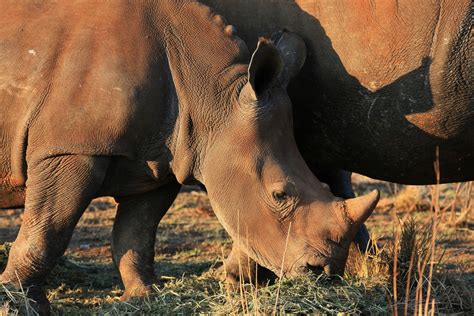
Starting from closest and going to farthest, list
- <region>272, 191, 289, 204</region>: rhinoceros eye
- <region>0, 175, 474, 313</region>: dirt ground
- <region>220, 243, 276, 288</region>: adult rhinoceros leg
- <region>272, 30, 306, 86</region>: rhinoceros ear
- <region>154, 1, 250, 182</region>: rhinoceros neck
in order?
<region>272, 191, 289, 204</region>: rhinoceros eye
<region>154, 1, 250, 182</region>: rhinoceros neck
<region>272, 30, 306, 86</region>: rhinoceros ear
<region>220, 243, 276, 288</region>: adult rhinoceros leg
<region>0, 175, 474, 313</region>: dirt ground

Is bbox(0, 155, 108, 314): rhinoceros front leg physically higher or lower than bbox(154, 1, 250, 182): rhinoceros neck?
lower

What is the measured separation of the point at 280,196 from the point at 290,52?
1018 mm

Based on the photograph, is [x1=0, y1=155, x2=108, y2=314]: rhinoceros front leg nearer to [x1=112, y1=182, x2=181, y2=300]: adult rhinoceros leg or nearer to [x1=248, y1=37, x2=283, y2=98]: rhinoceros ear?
[x1=112, y1=182, x2=181, y2=300]: adult rhinoceros leg

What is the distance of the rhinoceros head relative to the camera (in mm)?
7742

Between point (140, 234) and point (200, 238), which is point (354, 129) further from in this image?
point (200, 238)

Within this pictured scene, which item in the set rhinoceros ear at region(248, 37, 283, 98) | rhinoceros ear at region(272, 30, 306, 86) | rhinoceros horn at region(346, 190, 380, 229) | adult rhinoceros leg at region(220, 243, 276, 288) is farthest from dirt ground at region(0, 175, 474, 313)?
rhinoceros ear at region(272, 30, 306, 86)

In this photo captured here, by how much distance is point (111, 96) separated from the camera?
7652 mm

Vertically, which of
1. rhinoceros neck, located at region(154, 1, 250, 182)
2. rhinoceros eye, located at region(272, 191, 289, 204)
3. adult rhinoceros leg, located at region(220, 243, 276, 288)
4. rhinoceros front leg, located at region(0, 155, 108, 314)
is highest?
rhinoceros neck, located at region(154, 1, 250, 182)

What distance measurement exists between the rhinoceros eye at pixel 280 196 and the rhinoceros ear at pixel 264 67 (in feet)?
2.11

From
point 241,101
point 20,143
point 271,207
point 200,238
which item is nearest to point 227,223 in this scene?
point 271,207

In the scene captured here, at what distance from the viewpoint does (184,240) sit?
1130cm

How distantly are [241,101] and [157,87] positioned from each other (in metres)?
0.56

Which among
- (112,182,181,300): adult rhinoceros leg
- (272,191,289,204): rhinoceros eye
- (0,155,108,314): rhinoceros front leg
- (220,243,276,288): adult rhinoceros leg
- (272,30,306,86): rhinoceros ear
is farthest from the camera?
(220,243,276,288): adult rhinoceros leg

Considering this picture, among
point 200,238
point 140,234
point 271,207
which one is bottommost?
point 200,238
